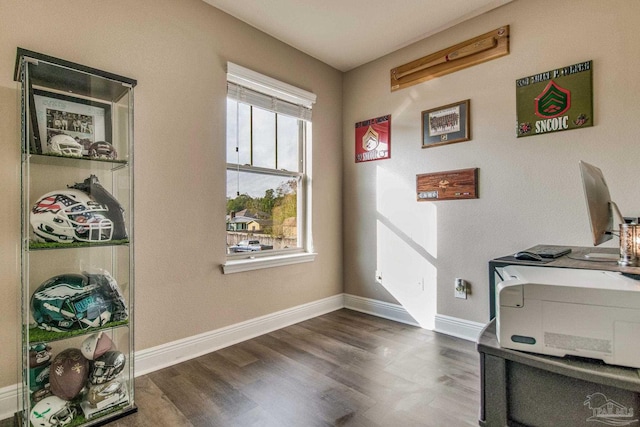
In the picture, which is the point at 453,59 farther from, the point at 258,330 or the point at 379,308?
the point at 258,330

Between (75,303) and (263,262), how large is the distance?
1464mm

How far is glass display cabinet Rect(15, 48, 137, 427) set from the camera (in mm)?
1561

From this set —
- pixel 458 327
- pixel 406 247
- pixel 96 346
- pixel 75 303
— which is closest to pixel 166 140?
pixel 75 303

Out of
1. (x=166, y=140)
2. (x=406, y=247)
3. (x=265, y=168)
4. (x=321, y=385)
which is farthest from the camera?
(x=406, y=247)

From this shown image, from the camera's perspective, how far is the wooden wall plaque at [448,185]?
8.84ft

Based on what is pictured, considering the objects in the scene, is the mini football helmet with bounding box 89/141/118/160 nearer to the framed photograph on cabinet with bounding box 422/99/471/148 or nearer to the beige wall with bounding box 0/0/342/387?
the beige wall with bounding box 0/0/342/387

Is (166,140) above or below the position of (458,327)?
above

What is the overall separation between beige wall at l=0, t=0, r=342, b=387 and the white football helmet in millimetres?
340

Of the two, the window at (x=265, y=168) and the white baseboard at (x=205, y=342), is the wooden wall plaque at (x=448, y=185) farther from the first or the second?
the white baseboard at (x=205, y=342)

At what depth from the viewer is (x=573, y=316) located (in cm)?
108

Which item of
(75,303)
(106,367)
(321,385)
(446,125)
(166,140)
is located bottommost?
(321,385)

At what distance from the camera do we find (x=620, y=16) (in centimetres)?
208

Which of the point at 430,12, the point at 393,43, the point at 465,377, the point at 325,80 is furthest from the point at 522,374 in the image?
the point at 325,80

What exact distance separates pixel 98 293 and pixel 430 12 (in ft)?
10.1
